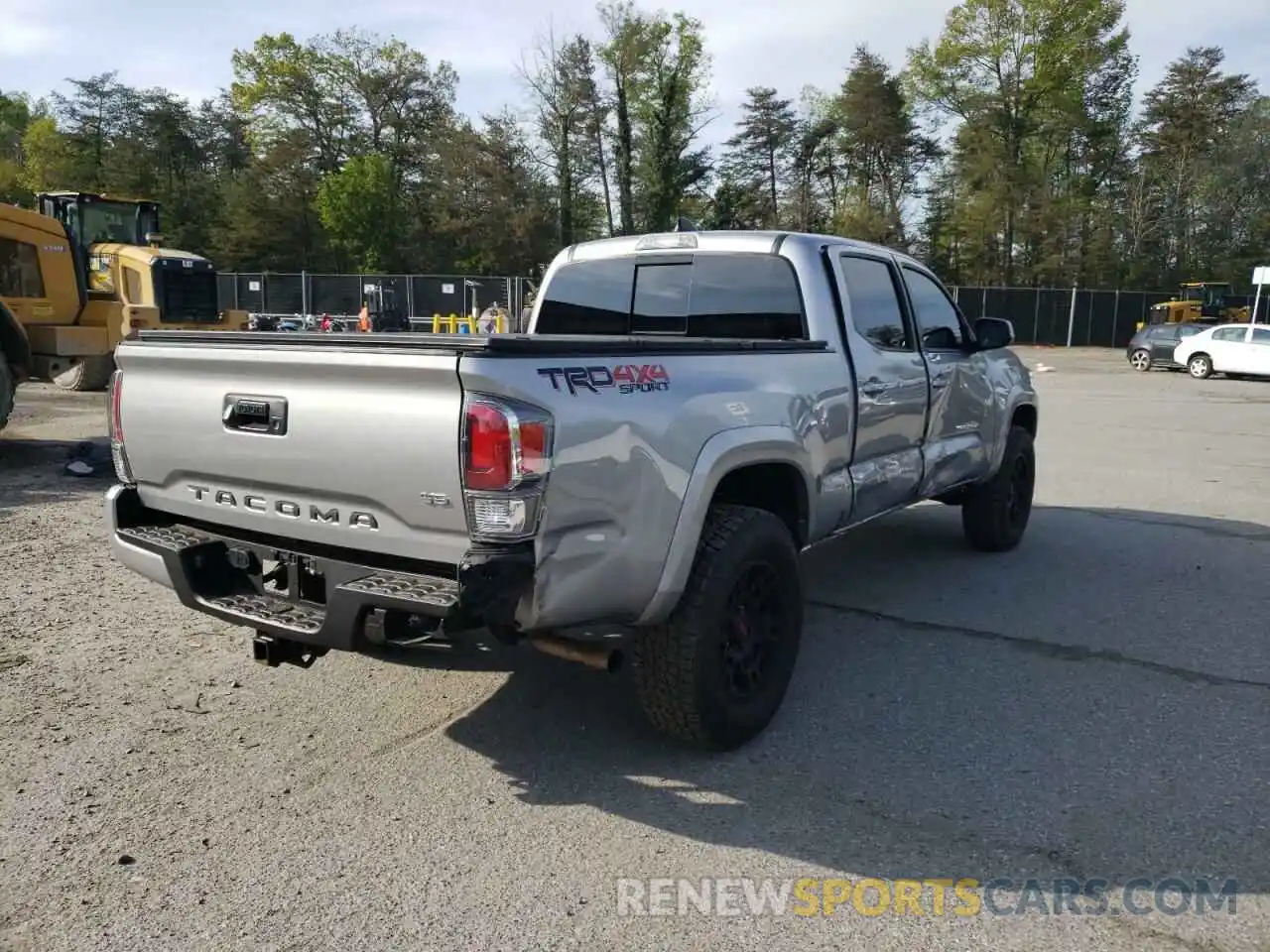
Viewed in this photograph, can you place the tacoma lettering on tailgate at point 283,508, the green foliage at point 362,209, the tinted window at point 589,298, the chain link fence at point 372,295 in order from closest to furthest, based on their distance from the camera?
1. the tacoma lettering on tailgate at point 283,508
2. the tinted window at point 589,298
3. the chain link fence at point 372,295
4. the green foliage at point 362,209

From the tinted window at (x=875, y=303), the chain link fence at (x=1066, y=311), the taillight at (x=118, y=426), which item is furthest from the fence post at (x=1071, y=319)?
the taillight at (x=118, y=426)

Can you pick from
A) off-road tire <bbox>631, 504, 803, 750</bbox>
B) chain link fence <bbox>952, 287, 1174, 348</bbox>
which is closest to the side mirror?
off-road tire <bbox>631, 504, 803, 750</bbox>

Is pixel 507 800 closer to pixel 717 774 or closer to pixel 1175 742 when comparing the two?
pixel 717 774

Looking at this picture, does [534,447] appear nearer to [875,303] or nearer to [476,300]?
[875,303]

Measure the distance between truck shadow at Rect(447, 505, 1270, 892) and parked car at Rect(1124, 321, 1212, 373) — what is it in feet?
83.9

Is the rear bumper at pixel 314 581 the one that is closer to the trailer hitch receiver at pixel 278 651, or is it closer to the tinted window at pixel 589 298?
the trailer hitch receiver at pixel 278 651

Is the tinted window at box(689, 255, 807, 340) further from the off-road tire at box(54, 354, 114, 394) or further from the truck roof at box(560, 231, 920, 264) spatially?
the off-road tire at box(54, 354, 114, 394)

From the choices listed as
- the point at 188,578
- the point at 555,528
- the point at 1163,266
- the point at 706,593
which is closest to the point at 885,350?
the point at 706,593

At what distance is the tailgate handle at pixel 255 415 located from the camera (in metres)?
3.25

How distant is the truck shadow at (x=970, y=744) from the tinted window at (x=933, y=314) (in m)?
1.50

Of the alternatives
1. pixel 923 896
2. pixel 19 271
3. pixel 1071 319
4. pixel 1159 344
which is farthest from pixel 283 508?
pixel 1071 319

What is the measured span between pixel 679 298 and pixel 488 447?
8.04 feet

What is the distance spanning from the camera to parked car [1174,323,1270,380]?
80.5ft

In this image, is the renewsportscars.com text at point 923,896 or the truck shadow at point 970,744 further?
the truck shadow at point 970,744
